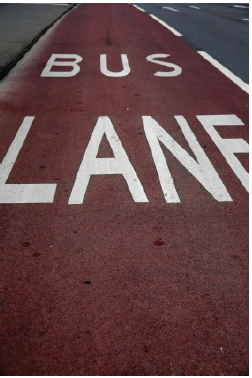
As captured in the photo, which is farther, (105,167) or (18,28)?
(18,28)

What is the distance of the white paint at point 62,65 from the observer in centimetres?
A: 1073

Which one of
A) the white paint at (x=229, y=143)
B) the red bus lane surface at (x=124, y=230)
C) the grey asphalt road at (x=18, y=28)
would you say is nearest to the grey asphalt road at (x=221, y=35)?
the red bus lane surface at (x=124, y=230)

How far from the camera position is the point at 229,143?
688 cm

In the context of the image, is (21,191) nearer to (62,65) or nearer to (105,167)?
(105,167)

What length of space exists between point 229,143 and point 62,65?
644 cm

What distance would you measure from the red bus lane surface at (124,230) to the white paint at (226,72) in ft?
0.87

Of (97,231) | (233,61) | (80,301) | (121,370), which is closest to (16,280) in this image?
(80,301)

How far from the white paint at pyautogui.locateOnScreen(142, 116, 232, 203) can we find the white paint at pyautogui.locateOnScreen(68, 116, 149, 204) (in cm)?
38

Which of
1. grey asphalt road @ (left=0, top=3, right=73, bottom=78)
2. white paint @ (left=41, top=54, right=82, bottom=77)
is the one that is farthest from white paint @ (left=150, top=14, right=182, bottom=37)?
white paint @ (left=41, top=54, right=82, bottom=77)

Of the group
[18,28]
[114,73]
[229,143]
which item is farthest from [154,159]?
[18,28]

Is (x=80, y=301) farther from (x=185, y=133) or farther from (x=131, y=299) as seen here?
(x=185, y=133)

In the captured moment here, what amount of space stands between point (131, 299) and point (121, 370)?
743mm

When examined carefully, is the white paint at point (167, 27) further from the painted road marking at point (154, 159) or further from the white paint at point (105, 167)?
the white paint at point (105, 167)

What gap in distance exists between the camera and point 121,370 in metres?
3.14
